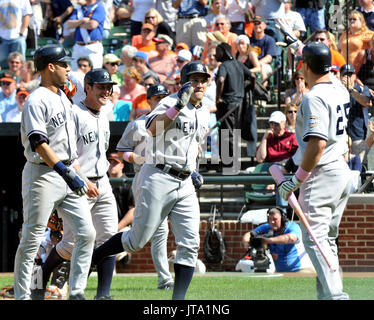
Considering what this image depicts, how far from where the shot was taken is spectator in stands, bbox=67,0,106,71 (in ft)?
53.7

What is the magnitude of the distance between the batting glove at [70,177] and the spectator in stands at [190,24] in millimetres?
10026

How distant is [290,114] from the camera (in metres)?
13.3

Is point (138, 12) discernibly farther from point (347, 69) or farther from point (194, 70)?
point (194, 70)

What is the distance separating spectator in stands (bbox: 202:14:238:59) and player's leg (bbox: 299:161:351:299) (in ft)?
28.2

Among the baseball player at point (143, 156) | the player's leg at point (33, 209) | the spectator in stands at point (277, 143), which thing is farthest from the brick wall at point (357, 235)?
the player's leg at point (33, 209)

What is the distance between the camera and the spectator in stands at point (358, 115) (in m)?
12.9

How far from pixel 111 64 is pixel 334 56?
13.7 ft

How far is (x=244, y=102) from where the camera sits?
553 inches

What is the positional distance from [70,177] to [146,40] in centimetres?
995

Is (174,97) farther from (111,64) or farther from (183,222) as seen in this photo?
(111,64)

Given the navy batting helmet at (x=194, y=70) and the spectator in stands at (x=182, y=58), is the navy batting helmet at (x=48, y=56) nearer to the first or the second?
the navy batting helmet at (x=194, y=70)

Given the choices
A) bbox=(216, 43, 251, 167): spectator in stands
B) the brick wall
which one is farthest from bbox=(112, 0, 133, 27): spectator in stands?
the brick wall

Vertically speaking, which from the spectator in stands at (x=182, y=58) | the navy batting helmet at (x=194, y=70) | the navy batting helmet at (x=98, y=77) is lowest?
the spectator in stands at (x=182, y=58)

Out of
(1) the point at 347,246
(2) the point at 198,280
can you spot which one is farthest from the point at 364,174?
(2) the point at 198,280
